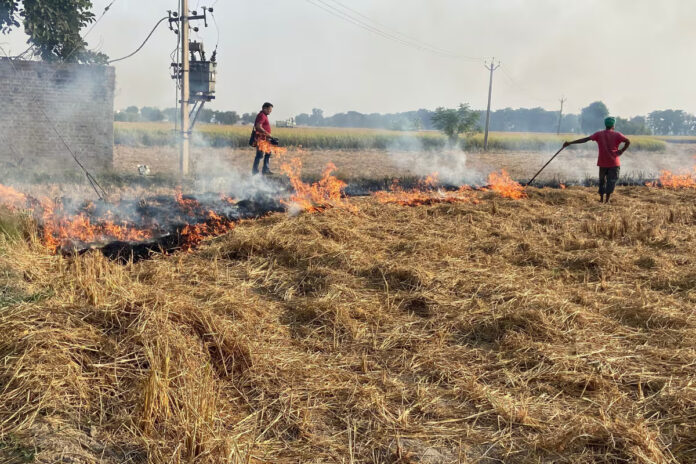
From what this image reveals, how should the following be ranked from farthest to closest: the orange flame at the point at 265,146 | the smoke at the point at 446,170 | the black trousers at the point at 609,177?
the smoke at the point at 446,170, the orange flame at the point at 265,146, the black trousers at the point at 609,177

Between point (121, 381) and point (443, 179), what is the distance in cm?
1207

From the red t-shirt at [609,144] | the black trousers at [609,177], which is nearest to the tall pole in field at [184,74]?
the red t-shirt at [609,144]

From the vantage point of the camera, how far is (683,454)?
2.54 meters

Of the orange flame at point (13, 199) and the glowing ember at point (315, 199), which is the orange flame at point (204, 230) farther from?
the orange flame at point (13, 199)

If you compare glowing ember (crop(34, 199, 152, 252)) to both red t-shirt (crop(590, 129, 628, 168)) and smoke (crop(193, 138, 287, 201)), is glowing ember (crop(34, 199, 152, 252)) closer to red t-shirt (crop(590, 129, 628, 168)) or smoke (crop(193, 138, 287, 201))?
smoke (crop(193, 138, 287, 201))

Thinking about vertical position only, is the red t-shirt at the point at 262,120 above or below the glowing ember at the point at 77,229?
above

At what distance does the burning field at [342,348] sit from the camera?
2.56m

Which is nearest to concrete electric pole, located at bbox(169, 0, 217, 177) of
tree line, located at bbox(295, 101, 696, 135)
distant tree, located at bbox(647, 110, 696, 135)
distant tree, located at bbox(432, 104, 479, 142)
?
distant tree, located at bbox(432, 104, 479, 142)

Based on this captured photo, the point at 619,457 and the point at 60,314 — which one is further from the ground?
Answer: the point at 60,314

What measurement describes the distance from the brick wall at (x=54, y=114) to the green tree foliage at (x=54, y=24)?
2027mm

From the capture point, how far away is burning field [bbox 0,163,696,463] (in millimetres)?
2557

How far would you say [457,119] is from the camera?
33.1m

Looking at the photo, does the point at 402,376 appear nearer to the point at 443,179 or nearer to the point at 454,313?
the point at 454,313

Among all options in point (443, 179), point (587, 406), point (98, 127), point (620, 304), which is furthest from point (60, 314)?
point (443, 179)
